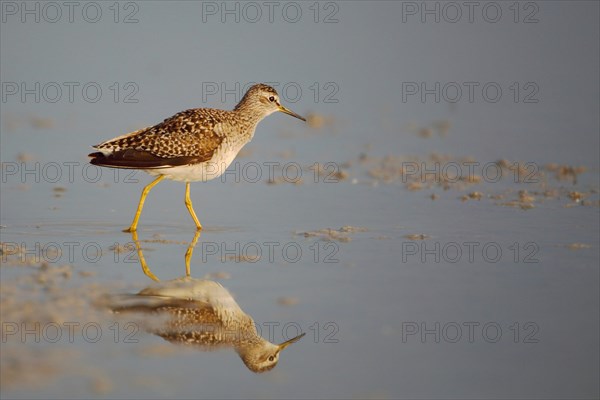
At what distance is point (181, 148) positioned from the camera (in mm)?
9766

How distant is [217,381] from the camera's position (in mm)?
5766

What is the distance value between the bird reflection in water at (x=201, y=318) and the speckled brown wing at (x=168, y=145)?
2042mm

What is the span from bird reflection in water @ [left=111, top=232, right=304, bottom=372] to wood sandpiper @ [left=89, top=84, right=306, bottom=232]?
6.67ft

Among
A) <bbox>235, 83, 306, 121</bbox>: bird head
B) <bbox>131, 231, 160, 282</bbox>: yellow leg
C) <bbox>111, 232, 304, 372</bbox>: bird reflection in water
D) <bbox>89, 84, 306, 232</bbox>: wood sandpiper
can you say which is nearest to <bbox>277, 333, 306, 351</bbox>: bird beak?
<bbox>111, 232, 304, 372</bbox>: bird reflection in water

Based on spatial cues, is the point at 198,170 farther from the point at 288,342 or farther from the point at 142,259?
the point at 288,342

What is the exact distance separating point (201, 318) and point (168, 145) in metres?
3.27

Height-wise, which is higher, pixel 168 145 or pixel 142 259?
pixel 168 145

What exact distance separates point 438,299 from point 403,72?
382 inches

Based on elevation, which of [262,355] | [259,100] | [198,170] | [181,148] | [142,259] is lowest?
[262,355]

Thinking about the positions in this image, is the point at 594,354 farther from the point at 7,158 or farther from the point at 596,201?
the point at 7,158

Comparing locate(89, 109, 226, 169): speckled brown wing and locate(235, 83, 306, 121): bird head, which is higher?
locate(235, 83, 306, 121): bird head

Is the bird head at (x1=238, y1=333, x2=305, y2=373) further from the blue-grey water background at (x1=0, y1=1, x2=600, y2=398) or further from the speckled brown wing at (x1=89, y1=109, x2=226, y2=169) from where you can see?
the speckled brown wing at (x1=89, y1=109, x2=226, y2=169)

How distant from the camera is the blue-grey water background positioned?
602cm

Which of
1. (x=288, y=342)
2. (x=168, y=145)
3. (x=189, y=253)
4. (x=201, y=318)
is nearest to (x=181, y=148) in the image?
(x=168, y=145)
